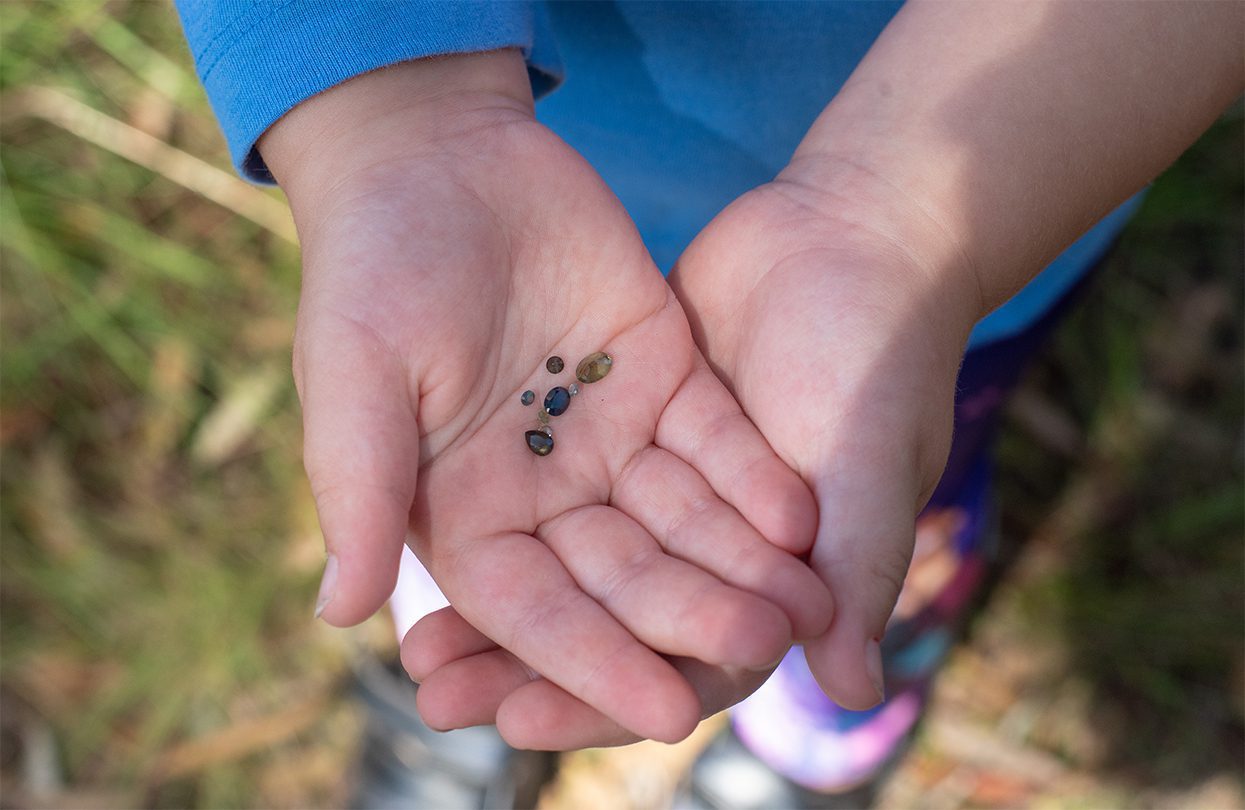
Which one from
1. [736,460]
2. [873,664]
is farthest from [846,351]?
[873,664]

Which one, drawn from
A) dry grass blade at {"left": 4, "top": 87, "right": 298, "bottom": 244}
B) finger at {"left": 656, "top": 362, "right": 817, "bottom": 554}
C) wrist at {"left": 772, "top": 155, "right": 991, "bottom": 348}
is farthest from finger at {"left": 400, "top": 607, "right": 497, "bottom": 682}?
dry grass blade at {"left": 4, "top": 87, "right": 298, "bottom": 244}

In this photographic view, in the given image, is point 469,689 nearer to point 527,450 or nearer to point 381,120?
point 527,450

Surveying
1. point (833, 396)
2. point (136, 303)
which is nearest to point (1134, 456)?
point (833, 396)

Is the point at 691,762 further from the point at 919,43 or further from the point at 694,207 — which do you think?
the point at 919,43

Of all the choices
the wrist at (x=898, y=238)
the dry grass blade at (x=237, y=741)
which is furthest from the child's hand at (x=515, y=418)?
the dry grass blade at (x=237, y=741)

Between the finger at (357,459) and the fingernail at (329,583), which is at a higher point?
the finger at (357,459)

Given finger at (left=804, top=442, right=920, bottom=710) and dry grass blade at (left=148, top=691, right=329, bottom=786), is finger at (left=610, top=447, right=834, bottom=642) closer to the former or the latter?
finger at (left=804, top=442, right=920, bottom=710)

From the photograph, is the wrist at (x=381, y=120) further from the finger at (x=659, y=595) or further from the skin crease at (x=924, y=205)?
the finger at (x=659, y=595)
